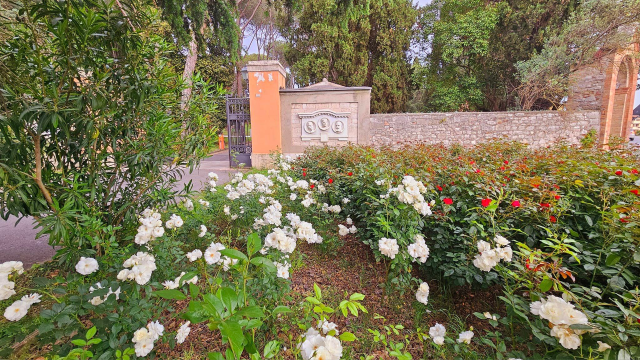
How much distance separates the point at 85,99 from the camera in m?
1.52

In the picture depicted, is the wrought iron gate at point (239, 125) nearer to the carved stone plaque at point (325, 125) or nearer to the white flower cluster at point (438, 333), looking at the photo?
the carved stone plaque at point (325, 125)

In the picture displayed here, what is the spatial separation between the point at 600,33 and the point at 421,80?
709 centimetres

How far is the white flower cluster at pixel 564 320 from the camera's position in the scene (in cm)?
97

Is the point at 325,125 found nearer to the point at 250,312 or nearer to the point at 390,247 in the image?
the point at 390,247

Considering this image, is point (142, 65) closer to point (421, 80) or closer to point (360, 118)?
point (360, 118)

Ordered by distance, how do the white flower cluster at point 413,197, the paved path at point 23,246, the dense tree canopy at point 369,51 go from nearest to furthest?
the white flower cluster at point 413,197
the paved path at point 23,246
the dense tree canopy at point 369,51

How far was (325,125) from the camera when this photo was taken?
27.4 ft

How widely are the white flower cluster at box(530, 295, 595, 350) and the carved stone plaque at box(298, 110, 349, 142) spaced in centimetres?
762

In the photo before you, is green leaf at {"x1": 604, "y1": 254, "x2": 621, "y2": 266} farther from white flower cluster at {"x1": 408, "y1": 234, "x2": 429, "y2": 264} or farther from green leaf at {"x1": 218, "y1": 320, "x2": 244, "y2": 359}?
green leaf at {"x1": 218, "y1": 320, "x2": 244, "y2": 359}

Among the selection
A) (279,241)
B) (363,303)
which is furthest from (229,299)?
(363,303)

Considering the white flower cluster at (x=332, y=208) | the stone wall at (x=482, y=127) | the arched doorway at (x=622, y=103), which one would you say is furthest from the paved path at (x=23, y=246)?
the arched doorway at (x=622, y=103)

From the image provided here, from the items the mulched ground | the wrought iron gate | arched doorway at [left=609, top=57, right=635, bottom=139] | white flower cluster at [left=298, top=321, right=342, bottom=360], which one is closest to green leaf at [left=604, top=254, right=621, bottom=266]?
the mulched ground

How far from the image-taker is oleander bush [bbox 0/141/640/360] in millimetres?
1024

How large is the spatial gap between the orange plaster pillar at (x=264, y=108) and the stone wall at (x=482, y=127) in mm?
3273
